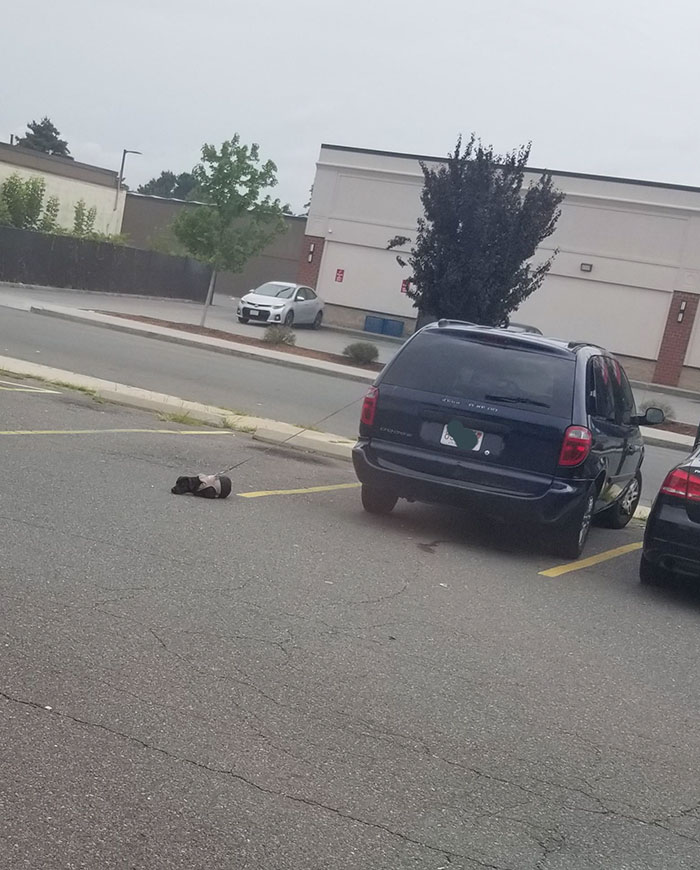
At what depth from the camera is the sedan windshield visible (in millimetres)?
38938

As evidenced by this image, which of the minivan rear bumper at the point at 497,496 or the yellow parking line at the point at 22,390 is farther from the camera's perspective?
the yellow parking line at the point at 22,390

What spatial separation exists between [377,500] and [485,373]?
58.2 inches

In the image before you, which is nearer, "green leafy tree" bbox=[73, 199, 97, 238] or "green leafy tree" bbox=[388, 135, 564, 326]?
"green leafy tree" bbox=[388, 135, 564, 326]

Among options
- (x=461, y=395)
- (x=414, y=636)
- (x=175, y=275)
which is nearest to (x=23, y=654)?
(x=414, y=636)

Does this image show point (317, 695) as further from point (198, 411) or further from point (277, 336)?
point (277, 336)

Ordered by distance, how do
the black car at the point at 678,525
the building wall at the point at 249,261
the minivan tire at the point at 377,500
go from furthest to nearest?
the building wall at the point at 249,261
the minivan tire at the point at 377,500
the black car at the point at 678,525

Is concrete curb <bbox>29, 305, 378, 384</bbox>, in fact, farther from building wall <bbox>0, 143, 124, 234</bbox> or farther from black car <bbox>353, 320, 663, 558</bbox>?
building wall <bbox>0, 143, 124, 234</bbox>

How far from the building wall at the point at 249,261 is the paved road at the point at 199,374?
29157 mm

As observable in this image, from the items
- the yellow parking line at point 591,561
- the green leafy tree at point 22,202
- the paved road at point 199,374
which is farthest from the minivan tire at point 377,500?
the green leafy tree at point 22,202

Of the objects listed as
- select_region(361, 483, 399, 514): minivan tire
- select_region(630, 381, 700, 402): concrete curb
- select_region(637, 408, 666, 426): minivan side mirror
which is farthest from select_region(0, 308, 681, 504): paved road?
select_region(630, 381, 700, 402): concrete curb

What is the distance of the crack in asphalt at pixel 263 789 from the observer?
150 inches

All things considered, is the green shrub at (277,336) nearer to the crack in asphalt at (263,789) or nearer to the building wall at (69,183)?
the building wall at (69,183)

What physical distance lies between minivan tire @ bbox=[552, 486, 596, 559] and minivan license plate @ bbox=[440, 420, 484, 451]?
0.92 m

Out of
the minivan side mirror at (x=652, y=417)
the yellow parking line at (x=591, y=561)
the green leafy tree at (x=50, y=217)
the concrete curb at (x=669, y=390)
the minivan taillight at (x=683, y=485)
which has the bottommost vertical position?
the yellow parking line at (x=591, y=561)
